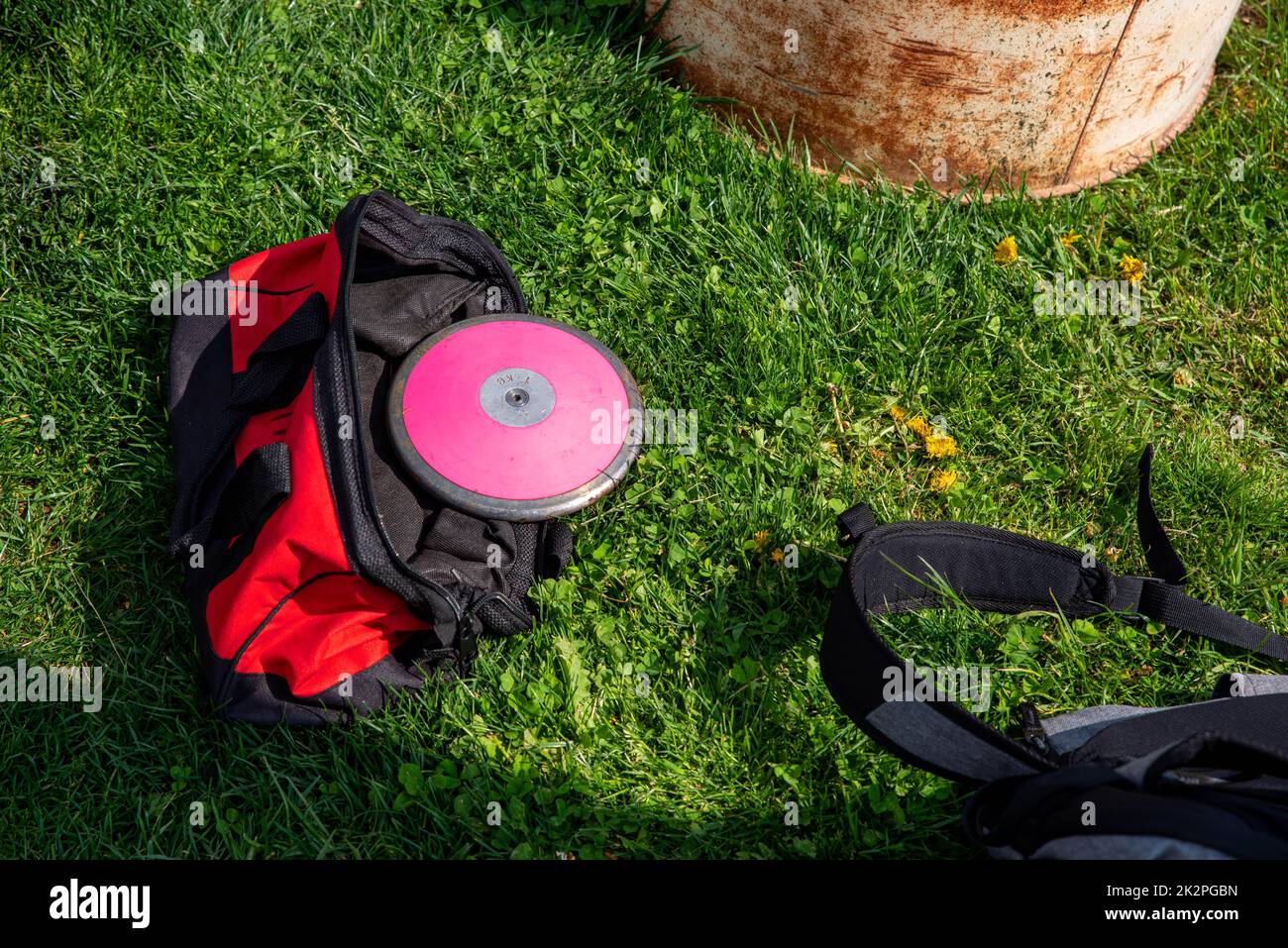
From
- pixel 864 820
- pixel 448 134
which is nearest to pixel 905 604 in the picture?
pixel 864 820

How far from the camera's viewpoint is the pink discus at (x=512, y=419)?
2658 mm

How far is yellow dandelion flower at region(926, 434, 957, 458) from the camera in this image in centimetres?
299

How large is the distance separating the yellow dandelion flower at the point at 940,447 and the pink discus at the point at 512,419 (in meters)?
0.86

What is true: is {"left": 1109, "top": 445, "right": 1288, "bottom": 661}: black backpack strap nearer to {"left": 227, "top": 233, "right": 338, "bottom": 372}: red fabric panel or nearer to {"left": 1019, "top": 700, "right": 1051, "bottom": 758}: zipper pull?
{"left": 1019, "top": 700, "right": 1051, "bottom": 758}: zipper pull

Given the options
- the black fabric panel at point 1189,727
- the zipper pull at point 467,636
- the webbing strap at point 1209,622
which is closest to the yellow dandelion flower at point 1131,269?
the webbing strap at point 1209,622

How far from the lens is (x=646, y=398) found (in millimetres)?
3078

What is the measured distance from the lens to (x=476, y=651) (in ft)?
8.35

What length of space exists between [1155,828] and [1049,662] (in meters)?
0.94

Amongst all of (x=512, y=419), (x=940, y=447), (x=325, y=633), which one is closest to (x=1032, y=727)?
(x=940, y=447)

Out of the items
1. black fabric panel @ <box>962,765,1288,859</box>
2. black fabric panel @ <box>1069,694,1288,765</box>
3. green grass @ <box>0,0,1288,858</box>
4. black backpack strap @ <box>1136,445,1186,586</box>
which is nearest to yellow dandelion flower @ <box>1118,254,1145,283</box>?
green grass @ <box>0,0,1288,858</box>

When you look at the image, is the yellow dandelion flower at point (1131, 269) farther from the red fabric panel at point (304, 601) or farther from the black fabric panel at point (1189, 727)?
the red fabric panel at point (304, 601)

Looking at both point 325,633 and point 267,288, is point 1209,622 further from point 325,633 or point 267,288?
point 267,288

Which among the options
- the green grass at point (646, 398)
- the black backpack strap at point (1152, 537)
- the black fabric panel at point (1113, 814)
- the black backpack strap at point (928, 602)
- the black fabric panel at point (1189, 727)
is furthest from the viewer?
the black backpack strap at point (1152, 537)
